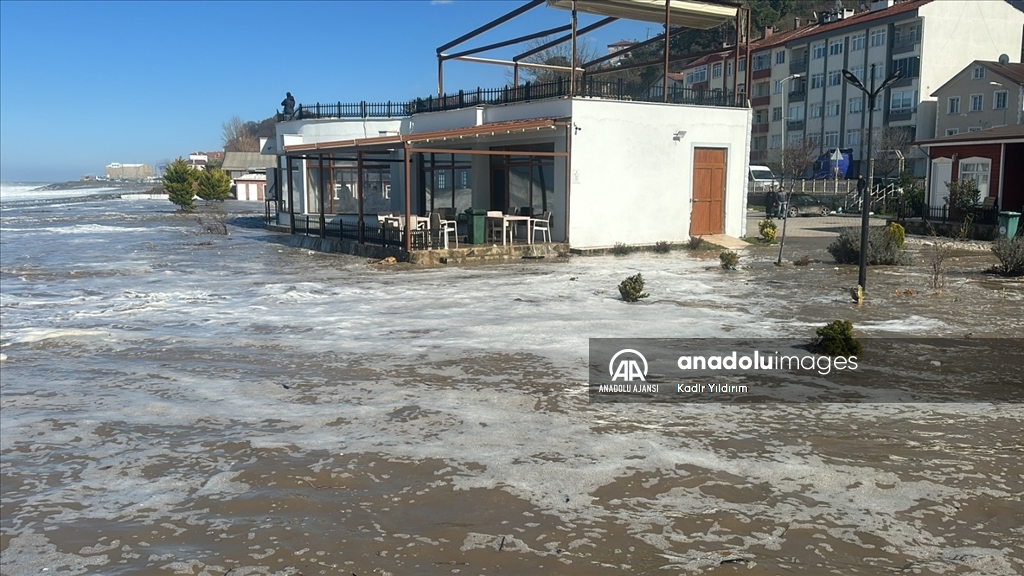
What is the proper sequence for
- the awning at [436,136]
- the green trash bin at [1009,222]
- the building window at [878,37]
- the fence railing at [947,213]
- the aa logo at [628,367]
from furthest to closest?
the building window at [878,37] → the fence railing at [947,213] → the green trash bin at [1009,222] → the awning at [436,136] → the aa logo at [628,367]

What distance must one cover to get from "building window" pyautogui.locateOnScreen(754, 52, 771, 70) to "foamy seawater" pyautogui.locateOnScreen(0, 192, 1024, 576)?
205ft

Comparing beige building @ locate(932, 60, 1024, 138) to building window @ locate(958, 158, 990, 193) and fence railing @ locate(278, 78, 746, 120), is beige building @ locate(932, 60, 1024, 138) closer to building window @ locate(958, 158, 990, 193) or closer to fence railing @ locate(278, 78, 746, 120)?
building window @ locate(958, 158, 990, 193)

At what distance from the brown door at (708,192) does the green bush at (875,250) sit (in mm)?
5884

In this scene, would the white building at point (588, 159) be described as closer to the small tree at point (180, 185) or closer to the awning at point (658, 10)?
the awning at point (658, 10)

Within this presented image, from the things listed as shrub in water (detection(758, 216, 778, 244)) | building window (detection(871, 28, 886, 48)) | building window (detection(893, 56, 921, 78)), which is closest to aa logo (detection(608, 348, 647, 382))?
shrub in water (detection(758, 216, 778, 244))

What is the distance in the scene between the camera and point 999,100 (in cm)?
4628

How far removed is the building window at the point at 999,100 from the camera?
45938 millimetres

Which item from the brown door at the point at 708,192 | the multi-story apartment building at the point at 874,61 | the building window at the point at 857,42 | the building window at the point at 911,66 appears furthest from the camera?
the building window at the point at 857,42

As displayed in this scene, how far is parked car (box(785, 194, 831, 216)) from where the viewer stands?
41094 mm

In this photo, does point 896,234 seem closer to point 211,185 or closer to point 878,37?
point 211,185

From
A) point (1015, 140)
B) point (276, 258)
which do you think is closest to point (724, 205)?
point (1015, 140)

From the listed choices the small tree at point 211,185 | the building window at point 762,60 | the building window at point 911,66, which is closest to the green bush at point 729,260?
the small tree at point 211,185

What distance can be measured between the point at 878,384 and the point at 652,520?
14.0 feet

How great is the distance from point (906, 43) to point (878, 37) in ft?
8.37
